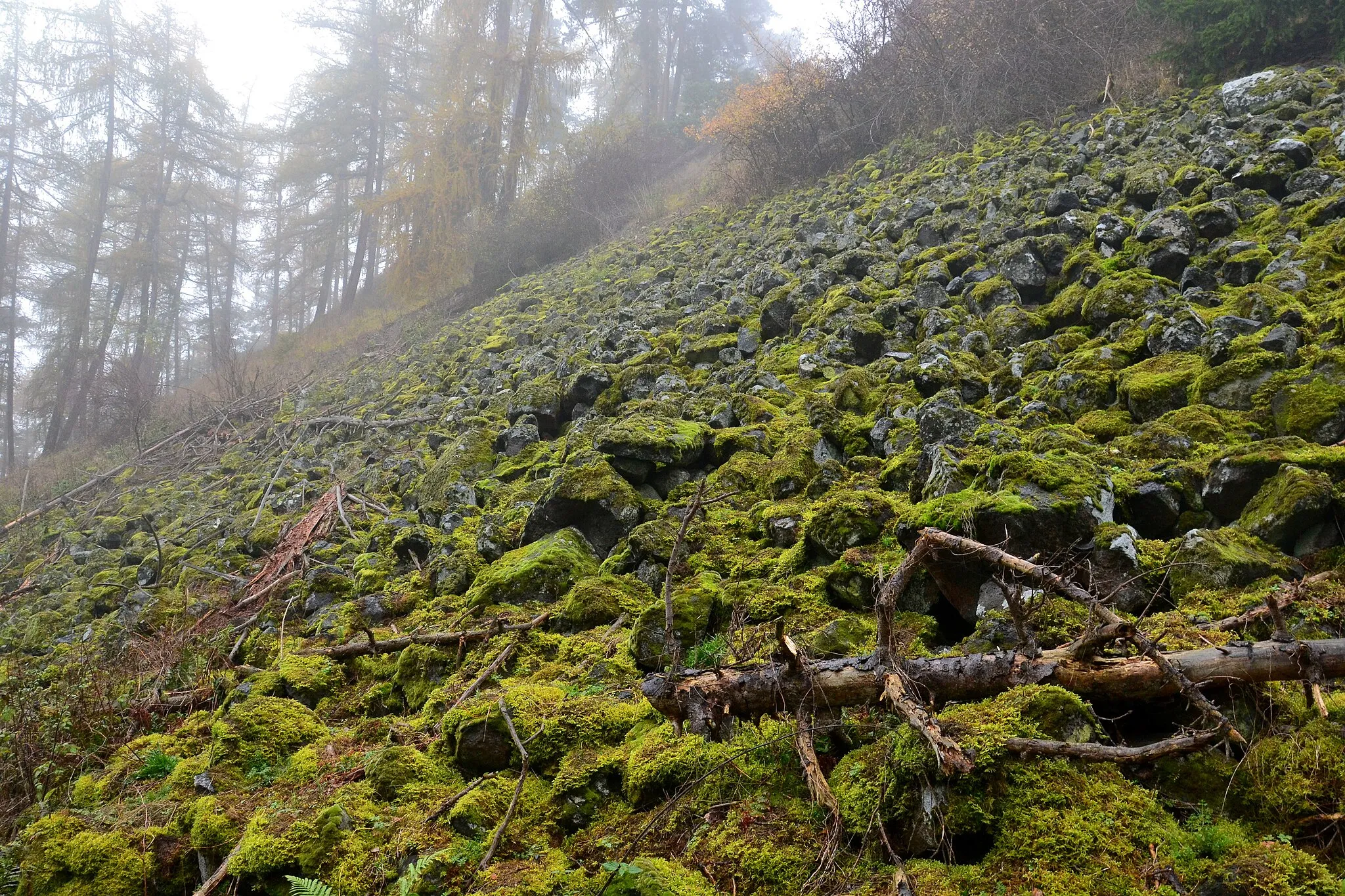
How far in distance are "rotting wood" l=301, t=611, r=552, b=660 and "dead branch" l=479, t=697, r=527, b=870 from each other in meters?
0.95

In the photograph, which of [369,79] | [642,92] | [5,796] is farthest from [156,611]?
[642,92]

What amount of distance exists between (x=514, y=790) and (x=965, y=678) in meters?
1.83

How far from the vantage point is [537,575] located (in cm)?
467

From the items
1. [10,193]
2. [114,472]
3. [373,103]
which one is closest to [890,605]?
[114,472]

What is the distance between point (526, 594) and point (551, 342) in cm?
595

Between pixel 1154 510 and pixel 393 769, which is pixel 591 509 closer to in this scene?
pixel 393 769

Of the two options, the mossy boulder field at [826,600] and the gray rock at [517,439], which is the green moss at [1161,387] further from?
the gray rock at [517,439]

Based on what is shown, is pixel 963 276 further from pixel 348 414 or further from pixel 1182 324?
pixel 348 414

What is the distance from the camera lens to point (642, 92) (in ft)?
92.4

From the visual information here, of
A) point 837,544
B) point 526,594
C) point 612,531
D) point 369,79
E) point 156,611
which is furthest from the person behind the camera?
point 369,79

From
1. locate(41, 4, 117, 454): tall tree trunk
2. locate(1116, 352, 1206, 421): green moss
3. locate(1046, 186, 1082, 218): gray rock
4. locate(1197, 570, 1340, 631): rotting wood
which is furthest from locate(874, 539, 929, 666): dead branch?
locate(41, 4, 117, 454): tall tree trunk

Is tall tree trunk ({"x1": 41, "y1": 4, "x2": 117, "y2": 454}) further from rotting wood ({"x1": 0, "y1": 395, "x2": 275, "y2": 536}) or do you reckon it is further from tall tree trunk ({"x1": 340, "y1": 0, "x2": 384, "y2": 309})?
rotting wood ({"x1": 0, "y1": 395, "x2": 275, "y2": 536})

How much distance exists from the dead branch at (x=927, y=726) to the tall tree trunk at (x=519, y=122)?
16.7 meters

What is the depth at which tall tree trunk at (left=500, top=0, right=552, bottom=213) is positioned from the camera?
681 inches
